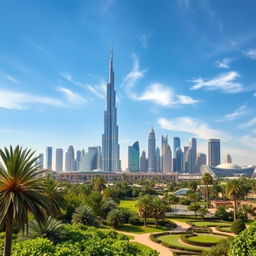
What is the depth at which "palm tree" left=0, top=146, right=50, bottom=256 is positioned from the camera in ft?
46.9

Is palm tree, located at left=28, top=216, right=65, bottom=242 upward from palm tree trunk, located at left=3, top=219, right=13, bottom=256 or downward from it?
downward

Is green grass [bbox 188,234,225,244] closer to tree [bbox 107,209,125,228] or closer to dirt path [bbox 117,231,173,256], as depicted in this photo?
dirt path [bbox 117,231,173,256]

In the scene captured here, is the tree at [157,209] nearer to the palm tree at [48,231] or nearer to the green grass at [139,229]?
the green grass at [139,229]

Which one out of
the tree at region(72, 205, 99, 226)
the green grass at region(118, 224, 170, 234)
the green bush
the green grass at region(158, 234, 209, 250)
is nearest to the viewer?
the tree at region(72, 205, 99, 226)

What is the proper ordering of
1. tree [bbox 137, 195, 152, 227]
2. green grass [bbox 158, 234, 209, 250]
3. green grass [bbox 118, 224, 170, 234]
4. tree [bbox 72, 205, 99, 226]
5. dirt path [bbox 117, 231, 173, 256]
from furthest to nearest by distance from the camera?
tree [bbox 137, 195, 152, 227], green grass [bbox 118, 224, 170, 234], green grass [bbox 158, 234, 209, 250], tree [bbox 72, 205, 99, 226], dirt path [bbox 117, 231, 173, 256]

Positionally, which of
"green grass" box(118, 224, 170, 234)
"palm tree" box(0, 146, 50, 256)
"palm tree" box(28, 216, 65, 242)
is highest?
"palm tree" box(0, 146, 50, 256)

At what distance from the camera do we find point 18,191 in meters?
14.7

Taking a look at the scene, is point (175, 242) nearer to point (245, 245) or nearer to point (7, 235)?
point (245, 245)

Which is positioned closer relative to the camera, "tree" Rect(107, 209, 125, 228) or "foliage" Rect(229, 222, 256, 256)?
"foliage" Rect(229, 222, 256, 256)

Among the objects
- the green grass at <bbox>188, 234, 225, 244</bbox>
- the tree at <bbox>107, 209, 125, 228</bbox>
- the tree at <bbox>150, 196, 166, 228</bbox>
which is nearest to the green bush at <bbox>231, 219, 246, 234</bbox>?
the green grass at <bbox>188, 234, 225, 244</bbox>

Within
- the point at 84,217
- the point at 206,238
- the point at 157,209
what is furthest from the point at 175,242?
the point at 84,217

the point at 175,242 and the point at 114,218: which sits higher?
the point at 114,218

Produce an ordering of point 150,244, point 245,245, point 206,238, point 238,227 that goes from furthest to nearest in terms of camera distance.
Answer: point 238,227 < point 206,238 < point 150,244 < point 245,245

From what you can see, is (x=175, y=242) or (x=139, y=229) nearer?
(x=175, y=242)
